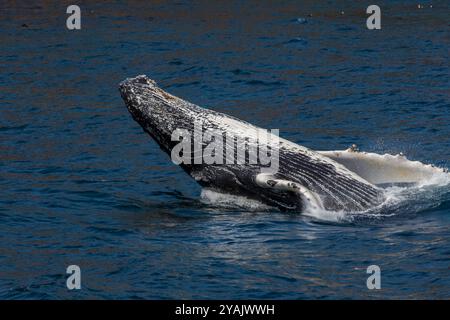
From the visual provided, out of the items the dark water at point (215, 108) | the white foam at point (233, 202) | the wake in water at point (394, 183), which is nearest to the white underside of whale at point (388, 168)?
the wake in water at point (394, 183)

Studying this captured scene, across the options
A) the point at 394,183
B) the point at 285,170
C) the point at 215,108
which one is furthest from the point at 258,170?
the point at 215,108

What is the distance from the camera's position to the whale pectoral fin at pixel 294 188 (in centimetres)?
1411

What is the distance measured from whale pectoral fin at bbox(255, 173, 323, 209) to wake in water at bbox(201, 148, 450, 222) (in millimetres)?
616

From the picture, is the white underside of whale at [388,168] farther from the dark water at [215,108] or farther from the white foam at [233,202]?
the white foam at [233,202]

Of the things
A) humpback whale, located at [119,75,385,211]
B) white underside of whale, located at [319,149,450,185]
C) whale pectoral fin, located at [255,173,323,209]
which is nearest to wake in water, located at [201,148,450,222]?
white underside of whale, located at [319,149,450,185]

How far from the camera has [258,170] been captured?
1471 cm

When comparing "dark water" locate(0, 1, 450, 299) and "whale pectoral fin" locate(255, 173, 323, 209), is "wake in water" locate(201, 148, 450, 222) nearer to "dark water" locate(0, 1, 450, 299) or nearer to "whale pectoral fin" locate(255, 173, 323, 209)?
"dark water" locate(0, 1, 450, 299)

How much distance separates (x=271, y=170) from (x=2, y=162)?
20.9 feet

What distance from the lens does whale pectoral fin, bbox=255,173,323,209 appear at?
46.3 feet

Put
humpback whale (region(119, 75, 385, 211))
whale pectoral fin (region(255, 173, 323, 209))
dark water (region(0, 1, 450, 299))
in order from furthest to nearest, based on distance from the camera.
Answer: humpback whale (region(119, 75, 385, 211)), whale pectoral fin (region(255, 173, 323, 209)), dark water (region(0, 1, 450, 299))

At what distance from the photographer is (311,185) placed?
48.0ft

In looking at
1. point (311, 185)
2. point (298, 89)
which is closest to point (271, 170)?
point (311, 185)

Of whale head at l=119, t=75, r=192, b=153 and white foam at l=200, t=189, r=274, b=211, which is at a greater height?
whale head at l=119, t=75, r=192, b=153

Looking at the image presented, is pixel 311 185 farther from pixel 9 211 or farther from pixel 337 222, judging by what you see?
pixel 9 211
